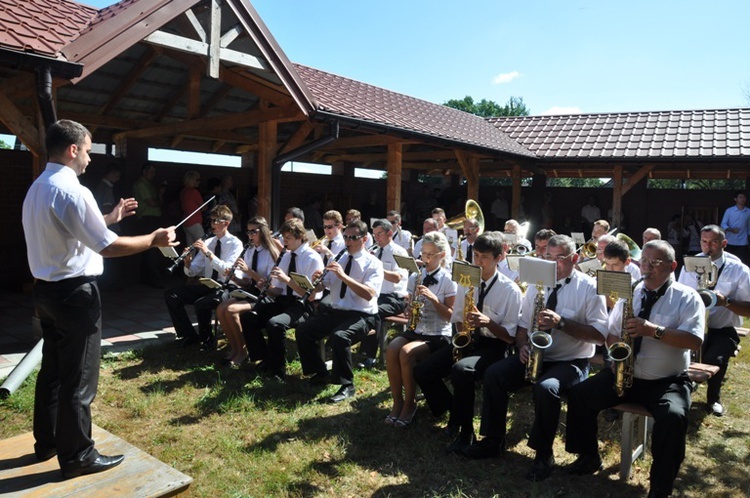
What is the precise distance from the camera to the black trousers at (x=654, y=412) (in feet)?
10.8

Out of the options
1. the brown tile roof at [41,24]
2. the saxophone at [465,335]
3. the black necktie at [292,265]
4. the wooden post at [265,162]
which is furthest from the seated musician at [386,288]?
the brown tile roof at [41,24]

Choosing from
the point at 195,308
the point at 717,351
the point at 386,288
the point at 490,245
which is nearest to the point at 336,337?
the point at 386,288

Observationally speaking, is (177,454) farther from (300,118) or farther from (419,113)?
(419,113)

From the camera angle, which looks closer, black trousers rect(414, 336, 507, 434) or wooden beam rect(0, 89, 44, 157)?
black trousers rect(414, 336, 507, 434)

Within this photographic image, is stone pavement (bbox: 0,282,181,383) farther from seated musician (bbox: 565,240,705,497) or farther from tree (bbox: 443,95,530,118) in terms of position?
tree (bbox: 443,95,530,118)

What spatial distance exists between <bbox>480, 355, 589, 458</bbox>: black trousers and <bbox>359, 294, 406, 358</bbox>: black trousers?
195 centimetres

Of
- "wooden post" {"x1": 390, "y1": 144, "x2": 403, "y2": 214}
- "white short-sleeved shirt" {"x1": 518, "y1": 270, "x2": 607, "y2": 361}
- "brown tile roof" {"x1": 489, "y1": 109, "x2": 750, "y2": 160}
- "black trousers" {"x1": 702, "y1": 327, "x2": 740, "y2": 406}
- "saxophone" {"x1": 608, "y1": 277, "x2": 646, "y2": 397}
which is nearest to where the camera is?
"saxophone" {"x1": 608, "y1": 277, "x2": 646, "y2": 397}

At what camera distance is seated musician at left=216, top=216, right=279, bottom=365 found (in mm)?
5879

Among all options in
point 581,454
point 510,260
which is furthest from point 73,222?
point 510,260

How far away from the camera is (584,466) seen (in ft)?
12.4

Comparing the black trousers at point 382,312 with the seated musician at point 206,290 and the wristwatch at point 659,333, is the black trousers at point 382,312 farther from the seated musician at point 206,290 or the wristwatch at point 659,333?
the wristwatch at point 659,333

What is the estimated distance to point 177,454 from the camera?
13.1 feet

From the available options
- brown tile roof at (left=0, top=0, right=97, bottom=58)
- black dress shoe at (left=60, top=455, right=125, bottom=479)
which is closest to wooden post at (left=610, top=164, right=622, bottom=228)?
brown tile roof at (left=0, top=0, right=97, bottom=58)

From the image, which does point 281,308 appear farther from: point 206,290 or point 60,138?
point 60,138
